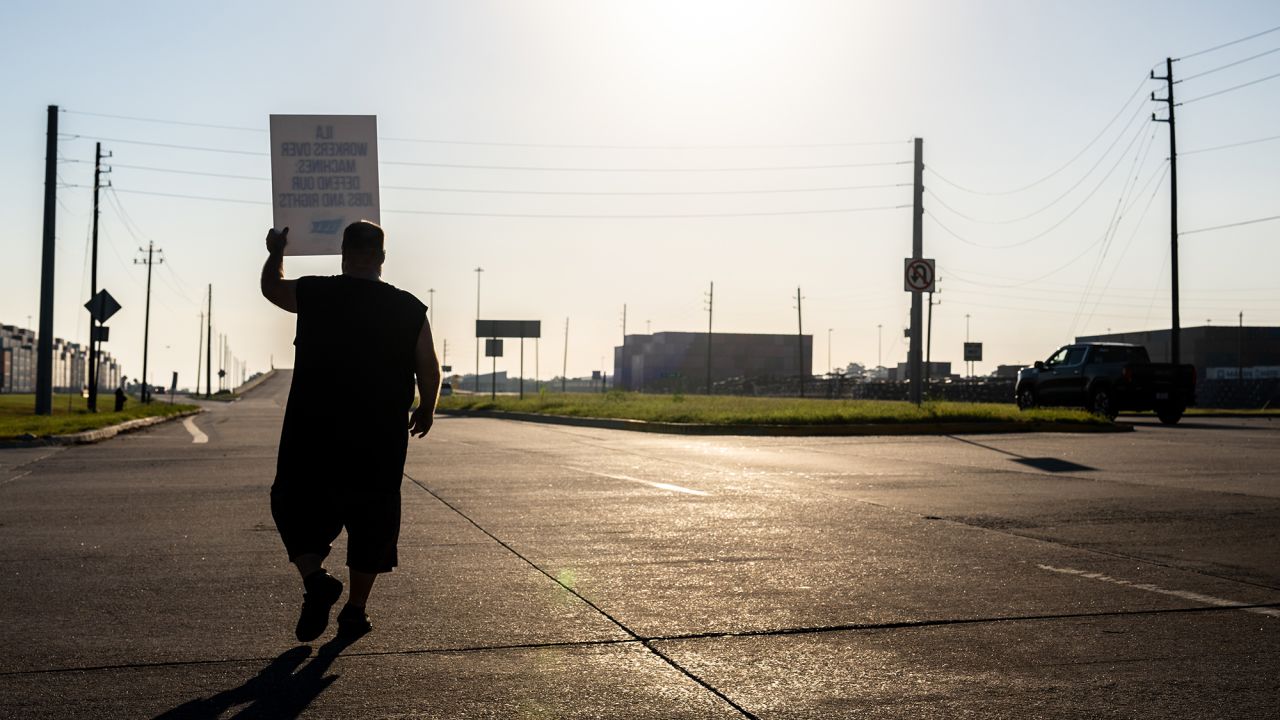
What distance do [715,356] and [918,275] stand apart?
11472 centimetres

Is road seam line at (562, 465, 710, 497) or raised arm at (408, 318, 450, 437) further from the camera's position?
road seam line at (562, 465, 710, 497)

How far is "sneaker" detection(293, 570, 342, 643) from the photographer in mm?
4672

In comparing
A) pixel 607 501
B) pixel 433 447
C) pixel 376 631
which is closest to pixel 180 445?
pixel 433 447

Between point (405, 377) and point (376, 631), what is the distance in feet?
3.75

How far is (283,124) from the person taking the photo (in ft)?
24.0

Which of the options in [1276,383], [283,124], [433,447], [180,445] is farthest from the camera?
[1276,383]

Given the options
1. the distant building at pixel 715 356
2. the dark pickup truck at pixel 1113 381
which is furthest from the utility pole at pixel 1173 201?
the distant building at pixel 715 356

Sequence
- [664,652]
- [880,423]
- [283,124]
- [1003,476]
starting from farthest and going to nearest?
[880,423] < [1003,476] < [283,124] < [664,652]

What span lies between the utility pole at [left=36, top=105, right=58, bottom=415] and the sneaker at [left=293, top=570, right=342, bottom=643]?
27246 millimetres

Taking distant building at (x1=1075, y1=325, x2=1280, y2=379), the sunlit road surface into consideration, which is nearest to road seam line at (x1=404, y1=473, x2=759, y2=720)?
the sunlit road surface

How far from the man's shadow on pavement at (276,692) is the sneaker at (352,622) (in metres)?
0.16

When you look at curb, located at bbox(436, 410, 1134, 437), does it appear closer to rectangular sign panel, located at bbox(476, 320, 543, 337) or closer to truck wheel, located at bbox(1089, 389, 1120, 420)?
truck wheel, located at bbox(1089, 389, 1120, 420)

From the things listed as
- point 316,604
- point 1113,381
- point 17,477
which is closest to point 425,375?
point 316,604

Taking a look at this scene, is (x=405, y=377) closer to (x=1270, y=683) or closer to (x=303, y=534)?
(x=303, y=534)
